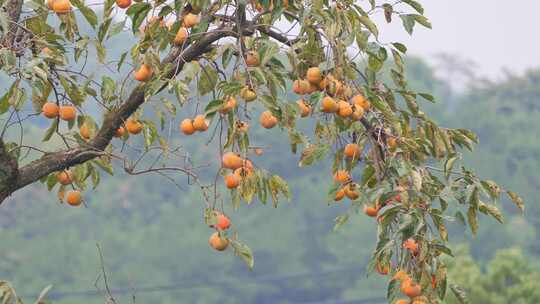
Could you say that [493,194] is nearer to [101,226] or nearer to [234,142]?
[234,142]

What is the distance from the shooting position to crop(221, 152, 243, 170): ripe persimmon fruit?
127 inches

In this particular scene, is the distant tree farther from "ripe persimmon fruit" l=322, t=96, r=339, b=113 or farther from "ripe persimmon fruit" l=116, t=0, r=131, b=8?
"ripe persimmon fruit" l=322, t=96, r=339, b=113

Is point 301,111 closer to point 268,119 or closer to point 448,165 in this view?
point 268,119

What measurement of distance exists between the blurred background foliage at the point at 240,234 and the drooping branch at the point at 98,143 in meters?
30.9

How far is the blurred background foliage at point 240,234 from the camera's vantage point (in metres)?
36.7

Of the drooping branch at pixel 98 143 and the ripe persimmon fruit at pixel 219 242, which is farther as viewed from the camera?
the drooping branch at pixel 98 143

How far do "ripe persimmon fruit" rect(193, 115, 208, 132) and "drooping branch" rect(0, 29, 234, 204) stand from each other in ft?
0.69

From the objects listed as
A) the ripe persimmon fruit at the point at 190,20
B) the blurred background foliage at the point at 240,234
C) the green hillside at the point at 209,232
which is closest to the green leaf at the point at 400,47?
the ripe persimmon fruit at the point at 190,20

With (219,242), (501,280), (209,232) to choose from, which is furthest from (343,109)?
(209,232)

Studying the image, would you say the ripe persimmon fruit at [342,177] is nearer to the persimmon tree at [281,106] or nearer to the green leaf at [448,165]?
the persimmon tree at [281,106]

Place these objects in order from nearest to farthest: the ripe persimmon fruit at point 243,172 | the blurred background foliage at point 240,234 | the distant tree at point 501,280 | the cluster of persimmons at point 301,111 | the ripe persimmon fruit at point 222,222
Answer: the cluster of persimmons at point 301,111, the ripe persimmon fruit at point 222,222, the ripe persimmon fruit at point 243,172, the distant tree at point 501,280, the blurred background foliage at point 240,234

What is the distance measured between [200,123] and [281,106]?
229 mm

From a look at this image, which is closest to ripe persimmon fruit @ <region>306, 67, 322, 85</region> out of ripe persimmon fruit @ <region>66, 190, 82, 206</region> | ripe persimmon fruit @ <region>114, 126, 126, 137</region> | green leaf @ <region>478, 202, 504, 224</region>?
green leaf @ <region>478, 202, 504, 224</region>

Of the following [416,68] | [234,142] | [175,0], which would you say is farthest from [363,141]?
[416,68]
